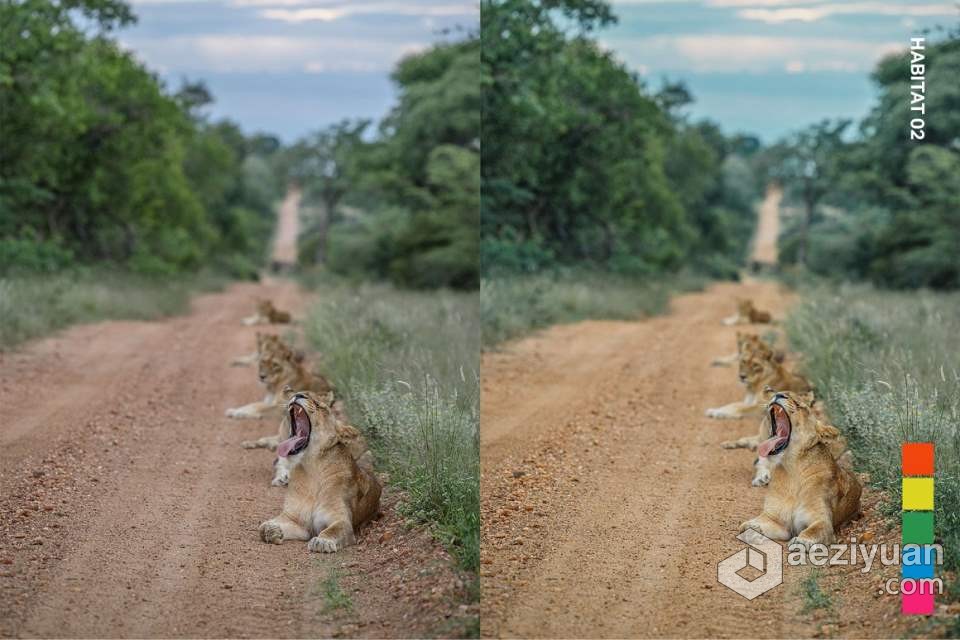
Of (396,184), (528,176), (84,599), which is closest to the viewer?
(84,599)

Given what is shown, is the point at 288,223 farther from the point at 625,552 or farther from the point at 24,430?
the point at 625,552

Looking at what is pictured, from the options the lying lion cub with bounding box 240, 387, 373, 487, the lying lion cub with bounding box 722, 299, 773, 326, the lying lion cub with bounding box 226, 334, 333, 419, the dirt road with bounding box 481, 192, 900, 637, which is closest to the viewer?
the dirt road with bounding box 481, 192, 900, 637

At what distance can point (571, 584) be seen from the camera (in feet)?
17.4

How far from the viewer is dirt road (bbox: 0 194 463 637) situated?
16.0 ft

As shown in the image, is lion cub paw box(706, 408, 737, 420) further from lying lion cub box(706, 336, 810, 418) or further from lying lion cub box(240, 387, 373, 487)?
lying lion cub box(240, 387, 373, 487)

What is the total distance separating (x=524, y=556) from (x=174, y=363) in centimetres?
872

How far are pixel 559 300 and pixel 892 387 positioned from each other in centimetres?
1145

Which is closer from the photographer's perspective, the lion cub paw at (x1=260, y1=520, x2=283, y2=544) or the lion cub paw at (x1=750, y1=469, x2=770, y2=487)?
the lion cub paw at (x1=260, y1=520, x2=283, y2=544)

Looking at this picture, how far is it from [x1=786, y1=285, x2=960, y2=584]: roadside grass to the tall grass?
2028 millimetres

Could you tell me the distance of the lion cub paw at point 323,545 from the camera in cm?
584

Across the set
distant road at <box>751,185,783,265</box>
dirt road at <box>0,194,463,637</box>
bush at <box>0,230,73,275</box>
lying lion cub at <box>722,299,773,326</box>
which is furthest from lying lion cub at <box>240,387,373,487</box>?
bush at <box>0,230,73,275</box>

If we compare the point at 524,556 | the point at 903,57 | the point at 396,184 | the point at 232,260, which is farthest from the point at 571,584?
the point at 232,260

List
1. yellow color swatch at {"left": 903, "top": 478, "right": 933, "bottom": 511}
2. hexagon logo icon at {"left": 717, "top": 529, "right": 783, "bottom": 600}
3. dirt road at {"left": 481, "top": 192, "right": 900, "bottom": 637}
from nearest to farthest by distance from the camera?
dirt road at {"left": 481, "top": 192, "right": 900, "bottom": 637}
hexagon logo icon at {"left": 717, "top": 529, "right": 783, "bottom": 600}
yellow color swatch at {"left": 903, "top": 478, "right": 933, "bottom": 511}

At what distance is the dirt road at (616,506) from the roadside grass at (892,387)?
67 centimetres
